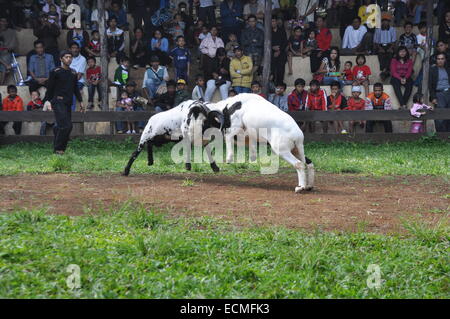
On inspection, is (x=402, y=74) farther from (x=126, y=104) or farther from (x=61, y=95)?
(x=61, y=95)

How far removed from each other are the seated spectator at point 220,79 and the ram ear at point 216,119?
6.20m

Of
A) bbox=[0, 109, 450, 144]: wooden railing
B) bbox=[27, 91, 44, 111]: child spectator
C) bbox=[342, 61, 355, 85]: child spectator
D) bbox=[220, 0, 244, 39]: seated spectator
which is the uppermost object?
bbox=[220, 0, 244, 39]: seated spectator

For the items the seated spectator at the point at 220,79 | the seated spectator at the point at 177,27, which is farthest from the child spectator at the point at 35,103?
the seated spectator at the point at 220,79

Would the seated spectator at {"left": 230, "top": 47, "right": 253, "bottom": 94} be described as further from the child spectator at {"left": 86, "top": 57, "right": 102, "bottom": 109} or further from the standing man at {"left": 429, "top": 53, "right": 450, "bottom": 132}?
the standing man at {"left": 429, "top": 53, "right": 450, "bottom": 132}

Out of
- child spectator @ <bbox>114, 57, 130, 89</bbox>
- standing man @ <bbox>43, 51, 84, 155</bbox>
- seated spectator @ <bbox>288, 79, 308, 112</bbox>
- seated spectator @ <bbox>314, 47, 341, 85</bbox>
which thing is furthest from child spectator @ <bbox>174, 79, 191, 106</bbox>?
seated spectator @ <bbox>314, 47, 341, 85</bbox>

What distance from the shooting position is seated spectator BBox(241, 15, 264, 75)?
60.4 ft

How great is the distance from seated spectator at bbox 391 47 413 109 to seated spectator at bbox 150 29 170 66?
6.22 meters

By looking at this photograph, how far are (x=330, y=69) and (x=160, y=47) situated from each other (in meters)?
4.77

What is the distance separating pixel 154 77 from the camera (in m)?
17.7

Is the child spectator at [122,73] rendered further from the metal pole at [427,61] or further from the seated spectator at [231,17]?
the metal pole at [427,61]

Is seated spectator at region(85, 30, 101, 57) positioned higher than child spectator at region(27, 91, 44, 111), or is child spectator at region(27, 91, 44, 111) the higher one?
seated spectator at region(85, 30, 101, 57)

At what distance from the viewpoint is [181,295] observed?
529 centimetres

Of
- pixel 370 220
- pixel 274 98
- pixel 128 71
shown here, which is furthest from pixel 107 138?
pixel 370 220

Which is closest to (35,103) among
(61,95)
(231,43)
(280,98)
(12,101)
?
(12,101)
